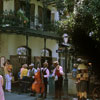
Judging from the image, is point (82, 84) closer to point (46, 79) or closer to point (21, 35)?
point (46, 79)

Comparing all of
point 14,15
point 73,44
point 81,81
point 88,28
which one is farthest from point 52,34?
point 81,81

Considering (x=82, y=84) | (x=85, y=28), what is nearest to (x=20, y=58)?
(x=85, y=28)

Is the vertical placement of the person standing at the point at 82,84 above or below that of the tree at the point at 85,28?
below

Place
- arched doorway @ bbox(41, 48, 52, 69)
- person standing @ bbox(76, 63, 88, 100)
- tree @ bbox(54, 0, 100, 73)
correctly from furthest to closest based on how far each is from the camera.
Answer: arched doorway @ bbox(41, 48, 52, 69) < person standing @ bbox(76, 63, 88, 100) < tree @ bbox(54, 0, 100, 73)

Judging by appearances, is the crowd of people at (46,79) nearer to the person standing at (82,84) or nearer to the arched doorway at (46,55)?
the person standing at (82,84)

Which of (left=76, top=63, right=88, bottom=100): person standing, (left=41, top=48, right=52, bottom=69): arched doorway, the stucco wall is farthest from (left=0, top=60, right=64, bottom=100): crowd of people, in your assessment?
(left=41, top=48, right=52, bottom=69): arched doorway

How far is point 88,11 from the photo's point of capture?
11.6 m

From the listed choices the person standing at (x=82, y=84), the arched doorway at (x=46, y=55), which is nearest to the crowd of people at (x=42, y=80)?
the person standing at (x=82, y=84)

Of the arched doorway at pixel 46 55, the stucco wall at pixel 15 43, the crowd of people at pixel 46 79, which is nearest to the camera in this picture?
the crowd of people at pixel 46 79

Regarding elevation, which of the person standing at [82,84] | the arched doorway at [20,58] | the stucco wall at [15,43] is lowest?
the person standing at [82,84]

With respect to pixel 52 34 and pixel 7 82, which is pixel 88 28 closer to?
pixel 7 82

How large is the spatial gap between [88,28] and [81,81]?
2.77m

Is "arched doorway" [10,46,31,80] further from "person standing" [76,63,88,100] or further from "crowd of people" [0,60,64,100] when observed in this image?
"person standing" [76,63,88,100]

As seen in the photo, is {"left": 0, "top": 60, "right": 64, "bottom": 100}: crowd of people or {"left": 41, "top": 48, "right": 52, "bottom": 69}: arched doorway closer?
{"left": 0, "top": 60, "right": 64, "bottom": 100}: crowd of people
